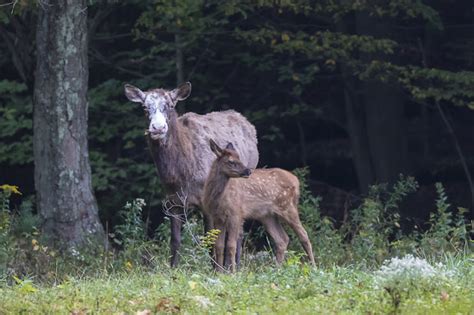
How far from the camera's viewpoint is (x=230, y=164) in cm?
1240

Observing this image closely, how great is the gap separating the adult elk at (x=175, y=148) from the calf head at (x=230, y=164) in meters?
0.59

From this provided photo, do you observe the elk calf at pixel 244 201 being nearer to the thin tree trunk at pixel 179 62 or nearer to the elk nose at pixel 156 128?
the elk nose at pixel 156 128

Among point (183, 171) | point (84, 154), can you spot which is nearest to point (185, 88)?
point (183, 171)

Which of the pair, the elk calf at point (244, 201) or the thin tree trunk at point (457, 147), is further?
the thin tree trunk at point (457, 147)

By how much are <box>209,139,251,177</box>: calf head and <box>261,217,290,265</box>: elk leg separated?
4.20ft

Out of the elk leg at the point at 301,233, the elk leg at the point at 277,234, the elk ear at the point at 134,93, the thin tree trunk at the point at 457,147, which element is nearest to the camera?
the elk ear at the point at 134,93

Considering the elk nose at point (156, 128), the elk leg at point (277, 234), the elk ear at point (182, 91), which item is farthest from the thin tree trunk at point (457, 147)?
the elk nose at point (156, 128)

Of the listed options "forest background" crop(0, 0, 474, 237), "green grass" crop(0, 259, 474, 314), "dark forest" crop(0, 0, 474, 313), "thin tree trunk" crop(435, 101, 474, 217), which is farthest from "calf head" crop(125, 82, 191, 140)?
"thin tree trunk" crop(435, 101, 474, 217)

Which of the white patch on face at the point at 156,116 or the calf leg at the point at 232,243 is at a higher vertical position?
the white patch on face at the point at 156,116

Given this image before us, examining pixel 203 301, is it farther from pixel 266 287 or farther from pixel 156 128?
pixel 156 128

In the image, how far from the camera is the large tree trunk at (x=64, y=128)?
14.7m

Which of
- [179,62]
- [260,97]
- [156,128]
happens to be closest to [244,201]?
[156,128]

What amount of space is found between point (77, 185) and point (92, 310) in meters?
6.78

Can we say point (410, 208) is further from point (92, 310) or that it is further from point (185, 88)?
point (92, 310)
